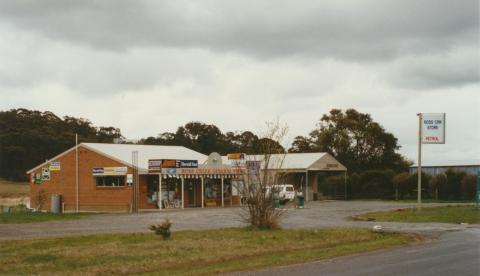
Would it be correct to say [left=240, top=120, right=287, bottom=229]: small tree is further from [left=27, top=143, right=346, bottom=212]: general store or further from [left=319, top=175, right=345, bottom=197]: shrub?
[left=319, top=175, right=345, bottom=197]: shrub

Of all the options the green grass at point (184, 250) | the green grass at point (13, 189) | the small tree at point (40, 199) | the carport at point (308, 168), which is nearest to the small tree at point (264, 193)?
the green grass at point (184, 250)

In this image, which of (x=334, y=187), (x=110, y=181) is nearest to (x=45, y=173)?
(x=110, y=181)

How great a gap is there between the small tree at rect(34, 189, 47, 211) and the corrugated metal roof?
5164 millimetres

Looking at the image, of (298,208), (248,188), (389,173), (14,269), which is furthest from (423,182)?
(14,269)

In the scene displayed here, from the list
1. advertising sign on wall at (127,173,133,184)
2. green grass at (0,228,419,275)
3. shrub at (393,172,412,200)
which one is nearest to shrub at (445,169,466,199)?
shrub at (393,172,412,200)

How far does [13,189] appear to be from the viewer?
8100 cm

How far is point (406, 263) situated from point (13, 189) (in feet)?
239

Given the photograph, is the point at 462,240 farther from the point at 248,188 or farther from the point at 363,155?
the point at 363,155

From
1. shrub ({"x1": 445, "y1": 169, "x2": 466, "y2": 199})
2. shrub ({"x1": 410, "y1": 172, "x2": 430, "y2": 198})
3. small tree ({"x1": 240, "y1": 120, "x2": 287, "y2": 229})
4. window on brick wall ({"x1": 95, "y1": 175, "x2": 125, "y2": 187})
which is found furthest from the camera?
shrub ({"x1": 410, "y1": 172, "x2": 430, "y2": 198})

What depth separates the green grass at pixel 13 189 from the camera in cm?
7544

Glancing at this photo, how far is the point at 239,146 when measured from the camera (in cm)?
10400

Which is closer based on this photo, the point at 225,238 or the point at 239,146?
the point at 225,238

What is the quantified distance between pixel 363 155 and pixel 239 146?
27.3 meters

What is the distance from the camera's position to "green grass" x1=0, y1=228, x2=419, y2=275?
50.4 feet
